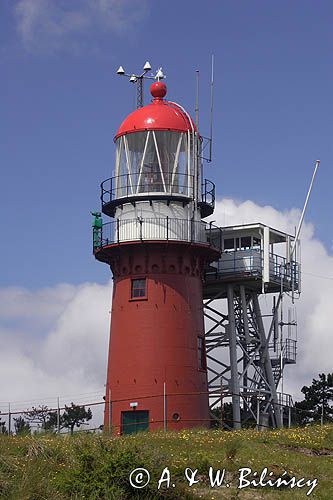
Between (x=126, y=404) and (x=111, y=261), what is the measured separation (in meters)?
7.70

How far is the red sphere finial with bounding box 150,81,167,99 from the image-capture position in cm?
5238

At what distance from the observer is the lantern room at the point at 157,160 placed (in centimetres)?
4972

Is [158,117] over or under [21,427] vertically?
over

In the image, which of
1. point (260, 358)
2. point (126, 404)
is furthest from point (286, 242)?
point (126, 404)

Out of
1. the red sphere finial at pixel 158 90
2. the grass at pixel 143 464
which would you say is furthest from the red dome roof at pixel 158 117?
the grass at pixel 143 464

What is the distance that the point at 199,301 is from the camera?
50281 millimetres

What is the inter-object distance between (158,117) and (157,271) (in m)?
7.86

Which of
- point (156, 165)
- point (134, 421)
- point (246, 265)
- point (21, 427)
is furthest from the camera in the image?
point (246, 265)

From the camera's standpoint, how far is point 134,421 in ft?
155

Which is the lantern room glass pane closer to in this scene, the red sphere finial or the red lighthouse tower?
the red lighthouse tower
